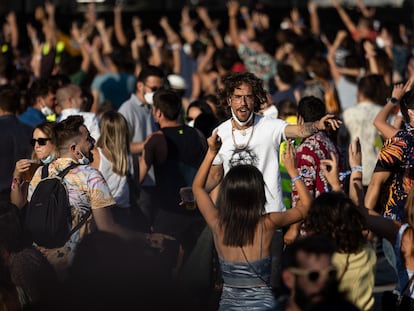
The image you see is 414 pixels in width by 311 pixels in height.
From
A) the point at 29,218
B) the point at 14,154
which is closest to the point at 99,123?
the point at 14,154

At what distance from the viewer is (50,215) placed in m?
6.79

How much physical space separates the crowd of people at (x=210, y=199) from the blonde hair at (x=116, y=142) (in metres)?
0.01

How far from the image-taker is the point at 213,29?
827 inches

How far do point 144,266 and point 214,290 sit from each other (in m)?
1.51

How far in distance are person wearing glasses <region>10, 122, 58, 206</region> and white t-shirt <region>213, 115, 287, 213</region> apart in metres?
1.19

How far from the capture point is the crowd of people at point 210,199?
224 inches

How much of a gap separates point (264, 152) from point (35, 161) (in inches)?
65.1

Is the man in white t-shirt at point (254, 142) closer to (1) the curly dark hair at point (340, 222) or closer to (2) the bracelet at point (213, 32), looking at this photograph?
(1) the curly dark hair at point (340, 222)

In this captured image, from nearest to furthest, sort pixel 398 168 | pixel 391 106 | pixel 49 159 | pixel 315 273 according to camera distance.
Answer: pixel 315 273 < pixel 398 168 < pixel 49 159 < pixel 391 106

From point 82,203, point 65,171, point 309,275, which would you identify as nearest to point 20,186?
point 65,171

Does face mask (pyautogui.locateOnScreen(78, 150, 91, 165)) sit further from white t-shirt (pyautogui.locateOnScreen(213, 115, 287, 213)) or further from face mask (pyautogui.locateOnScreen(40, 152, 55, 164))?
white t-shirt (pyautogui.locateOnScreen(213, 115, 287, 213))

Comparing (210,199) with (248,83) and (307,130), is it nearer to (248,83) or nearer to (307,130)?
(307,130)

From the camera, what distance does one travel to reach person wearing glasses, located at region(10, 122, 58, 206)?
25.2 feet

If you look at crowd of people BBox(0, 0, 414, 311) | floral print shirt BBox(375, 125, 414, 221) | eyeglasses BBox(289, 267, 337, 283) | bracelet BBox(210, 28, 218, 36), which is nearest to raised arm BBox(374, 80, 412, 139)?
crowd of people BBox(0, 0, 414, 311)
